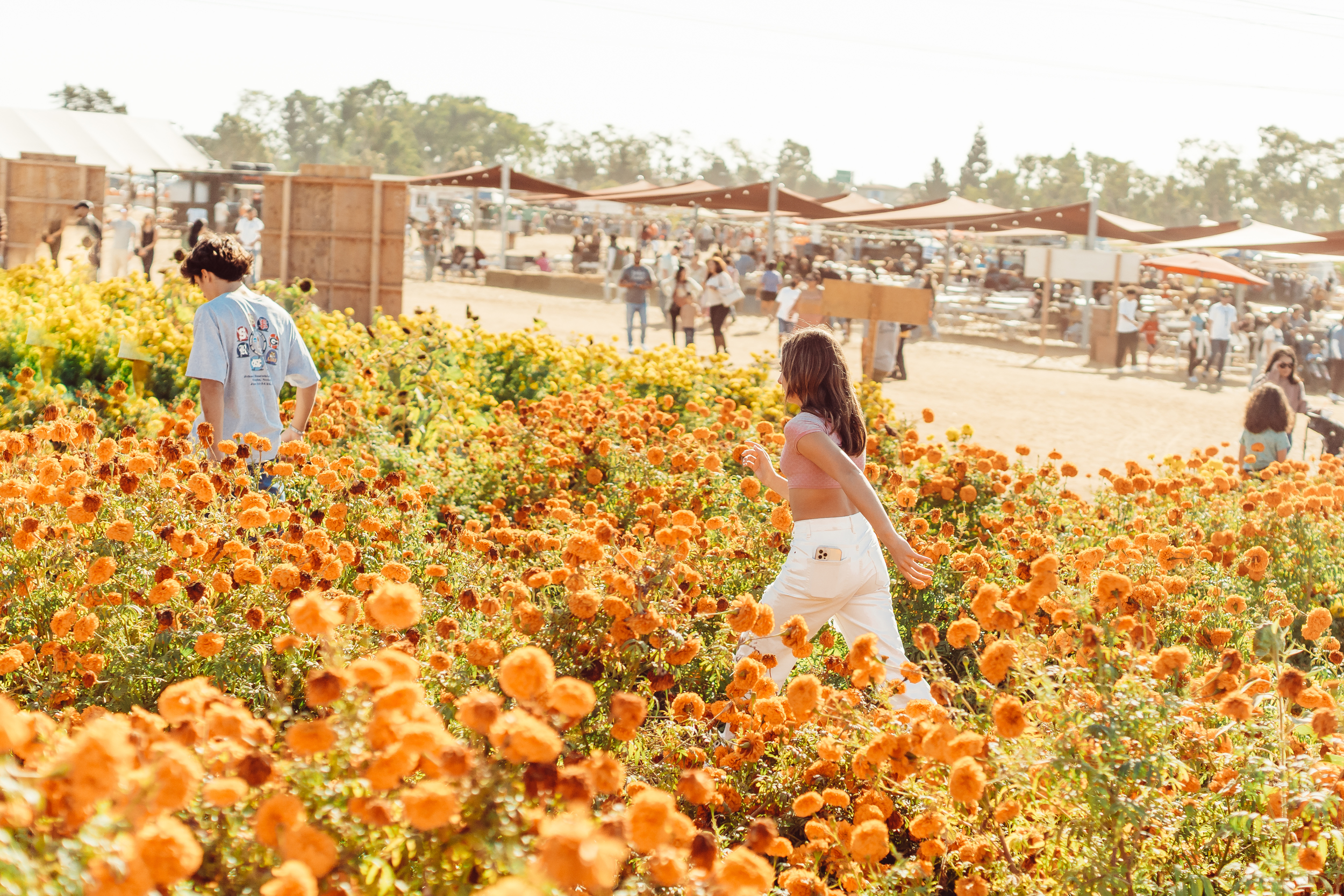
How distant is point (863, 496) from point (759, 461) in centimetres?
48

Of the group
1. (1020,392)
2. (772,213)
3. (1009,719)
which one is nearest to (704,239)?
(772,213)

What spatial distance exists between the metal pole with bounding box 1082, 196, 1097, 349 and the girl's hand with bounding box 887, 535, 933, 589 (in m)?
19.9

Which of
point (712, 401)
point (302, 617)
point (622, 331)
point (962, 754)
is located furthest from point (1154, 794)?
point (622, 331)

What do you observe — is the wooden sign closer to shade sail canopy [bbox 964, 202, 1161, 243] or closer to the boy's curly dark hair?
the boy's curly dark hair

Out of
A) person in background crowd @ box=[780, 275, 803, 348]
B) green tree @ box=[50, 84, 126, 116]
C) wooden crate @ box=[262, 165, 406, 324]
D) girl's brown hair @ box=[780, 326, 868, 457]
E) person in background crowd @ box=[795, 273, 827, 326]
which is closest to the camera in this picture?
girl's brown hair @ box=[780, 326, 868, 457]

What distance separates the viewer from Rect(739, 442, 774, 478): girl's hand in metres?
3.72

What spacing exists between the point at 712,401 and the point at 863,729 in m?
5.12

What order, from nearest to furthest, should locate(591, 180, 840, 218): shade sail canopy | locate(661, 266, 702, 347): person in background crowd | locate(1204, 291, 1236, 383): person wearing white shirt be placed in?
locate(661, 266, 702, 347): person in background crowd → locate(1204, 291, 1236, 383): person wearing white shirt → locate(591, 180, 840, 218): shade sail canopy

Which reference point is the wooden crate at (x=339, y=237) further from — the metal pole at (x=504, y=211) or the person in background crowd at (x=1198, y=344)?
the metal pole at (x=504, y=211)

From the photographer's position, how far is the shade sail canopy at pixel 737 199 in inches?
1048

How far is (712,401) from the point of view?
7.64 m

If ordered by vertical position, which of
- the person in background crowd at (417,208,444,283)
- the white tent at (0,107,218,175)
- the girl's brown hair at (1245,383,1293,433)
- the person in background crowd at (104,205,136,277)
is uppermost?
the white tent at (0,107,218,175)

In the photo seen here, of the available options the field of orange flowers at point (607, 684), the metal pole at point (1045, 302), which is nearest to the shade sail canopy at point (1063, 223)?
the metal pole at point (1045, 302)

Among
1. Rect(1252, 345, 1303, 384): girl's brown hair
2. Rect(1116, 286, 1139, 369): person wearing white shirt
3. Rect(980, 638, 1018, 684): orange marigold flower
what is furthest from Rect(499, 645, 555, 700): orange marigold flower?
Rect(1116, 286, 1139, 369): person wearing white shirt
